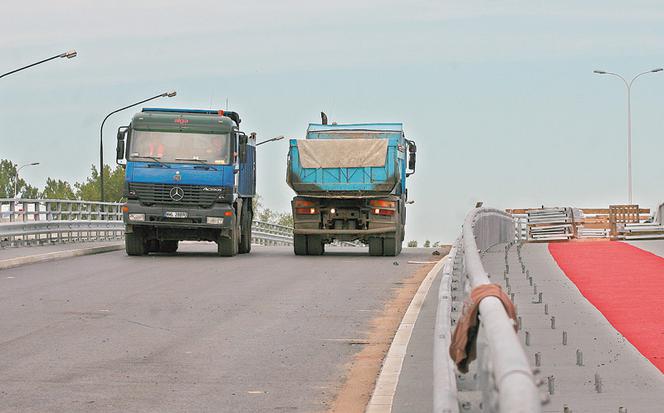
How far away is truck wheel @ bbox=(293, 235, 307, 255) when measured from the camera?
31972mm

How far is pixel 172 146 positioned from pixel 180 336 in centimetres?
1646

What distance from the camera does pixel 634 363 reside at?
10.7m

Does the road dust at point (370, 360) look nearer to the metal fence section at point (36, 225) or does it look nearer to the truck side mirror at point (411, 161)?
the truck side mirror at point (411, 161)

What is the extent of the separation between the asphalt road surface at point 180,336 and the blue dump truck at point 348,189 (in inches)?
265

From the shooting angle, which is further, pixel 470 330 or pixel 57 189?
pixel 57 189

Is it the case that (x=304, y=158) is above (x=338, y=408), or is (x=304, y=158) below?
above

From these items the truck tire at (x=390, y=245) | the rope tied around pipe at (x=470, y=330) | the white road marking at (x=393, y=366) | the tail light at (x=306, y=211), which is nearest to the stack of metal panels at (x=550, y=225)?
the truck tire at (x=390, y=245)

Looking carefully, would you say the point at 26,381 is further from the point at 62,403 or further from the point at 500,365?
the point at 500,365

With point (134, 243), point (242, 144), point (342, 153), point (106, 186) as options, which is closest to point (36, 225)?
point (134, 243)

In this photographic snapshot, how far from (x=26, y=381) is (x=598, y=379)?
14.1 feet

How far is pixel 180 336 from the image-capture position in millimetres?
13250

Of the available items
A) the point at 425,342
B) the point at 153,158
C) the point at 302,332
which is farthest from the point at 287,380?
the point at 153,158

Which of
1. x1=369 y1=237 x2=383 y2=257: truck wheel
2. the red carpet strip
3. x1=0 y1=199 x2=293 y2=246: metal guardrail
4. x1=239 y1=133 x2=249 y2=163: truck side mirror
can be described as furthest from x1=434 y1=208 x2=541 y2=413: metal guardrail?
x1=0 y1=199 x2=293 y2=246: metal guardrail

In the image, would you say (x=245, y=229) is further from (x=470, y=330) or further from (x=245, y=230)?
(x=470, y=330)
